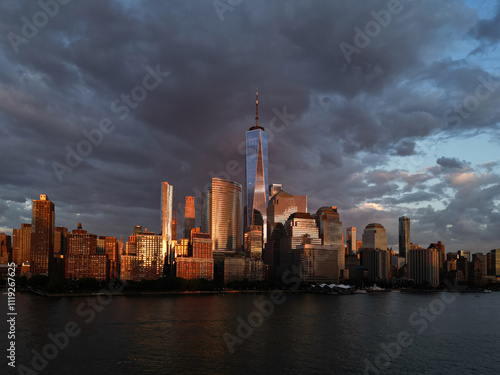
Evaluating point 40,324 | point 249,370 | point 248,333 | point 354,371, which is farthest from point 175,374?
point 40,324

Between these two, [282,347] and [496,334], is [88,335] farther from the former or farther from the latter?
[496,334]

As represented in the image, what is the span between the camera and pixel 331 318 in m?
123

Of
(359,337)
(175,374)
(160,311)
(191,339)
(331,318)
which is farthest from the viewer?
(160,311)

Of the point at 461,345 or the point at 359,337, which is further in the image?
the point at 359,337

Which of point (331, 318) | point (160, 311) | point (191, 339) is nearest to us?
point (191, 339)

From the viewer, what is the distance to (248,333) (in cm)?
9200

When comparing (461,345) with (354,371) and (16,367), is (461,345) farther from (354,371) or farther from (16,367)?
(16,367)

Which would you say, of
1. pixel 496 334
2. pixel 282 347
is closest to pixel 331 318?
pixel 496 334

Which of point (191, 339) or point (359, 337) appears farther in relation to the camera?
point (359, 337)

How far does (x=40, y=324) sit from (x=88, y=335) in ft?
72.5

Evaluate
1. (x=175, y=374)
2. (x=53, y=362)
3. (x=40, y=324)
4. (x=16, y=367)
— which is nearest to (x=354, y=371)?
(x=175, y=374)

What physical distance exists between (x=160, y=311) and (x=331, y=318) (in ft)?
171

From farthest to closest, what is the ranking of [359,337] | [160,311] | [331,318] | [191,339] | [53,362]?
1. [160,311]
2. [331,318]
3. [359,337]
4. [191,339]
5. [53,362]

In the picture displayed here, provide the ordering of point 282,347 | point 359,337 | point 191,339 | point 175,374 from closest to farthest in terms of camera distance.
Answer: point 175,374 → point 282,347 → point 191,339 → point 359,337
